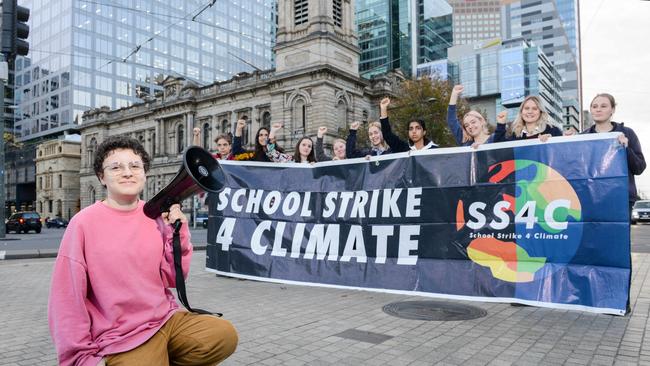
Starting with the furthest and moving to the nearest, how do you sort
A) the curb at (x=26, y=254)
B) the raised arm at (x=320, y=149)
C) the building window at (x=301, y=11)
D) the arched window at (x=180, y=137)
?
the arched window at (x=180, y=137) → the building window at (x=301, y=11) → the curb at (x=26, y=254) → the raised arm at (x=320, y=149)

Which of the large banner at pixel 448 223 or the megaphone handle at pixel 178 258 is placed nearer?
the megaphone handle at pixel 178 258

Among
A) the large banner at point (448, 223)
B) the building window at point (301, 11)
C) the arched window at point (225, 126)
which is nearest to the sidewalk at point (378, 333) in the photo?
the large banner at point (448, 223)

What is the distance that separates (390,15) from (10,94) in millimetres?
72921

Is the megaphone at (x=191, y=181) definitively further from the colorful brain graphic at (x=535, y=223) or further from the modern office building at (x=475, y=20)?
the modern office building at (x=475, y=20)

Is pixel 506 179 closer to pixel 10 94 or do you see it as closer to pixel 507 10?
pixel 10 94

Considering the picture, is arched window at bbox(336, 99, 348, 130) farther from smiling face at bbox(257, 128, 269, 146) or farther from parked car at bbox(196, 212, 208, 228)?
smiling face at bbox(257, 128, 269, 146)

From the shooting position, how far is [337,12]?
156ft

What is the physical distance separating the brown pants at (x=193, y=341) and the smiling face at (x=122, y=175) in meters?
0.71

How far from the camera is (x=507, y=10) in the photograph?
163m

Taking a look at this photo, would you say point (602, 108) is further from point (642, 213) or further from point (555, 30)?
point (555, 30)

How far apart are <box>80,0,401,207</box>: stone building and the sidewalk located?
37081 millimetres

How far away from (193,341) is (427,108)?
32876 millimetres

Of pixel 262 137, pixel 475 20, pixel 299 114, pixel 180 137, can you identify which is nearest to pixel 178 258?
pixel 262 137

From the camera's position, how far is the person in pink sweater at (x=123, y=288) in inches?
85.8
